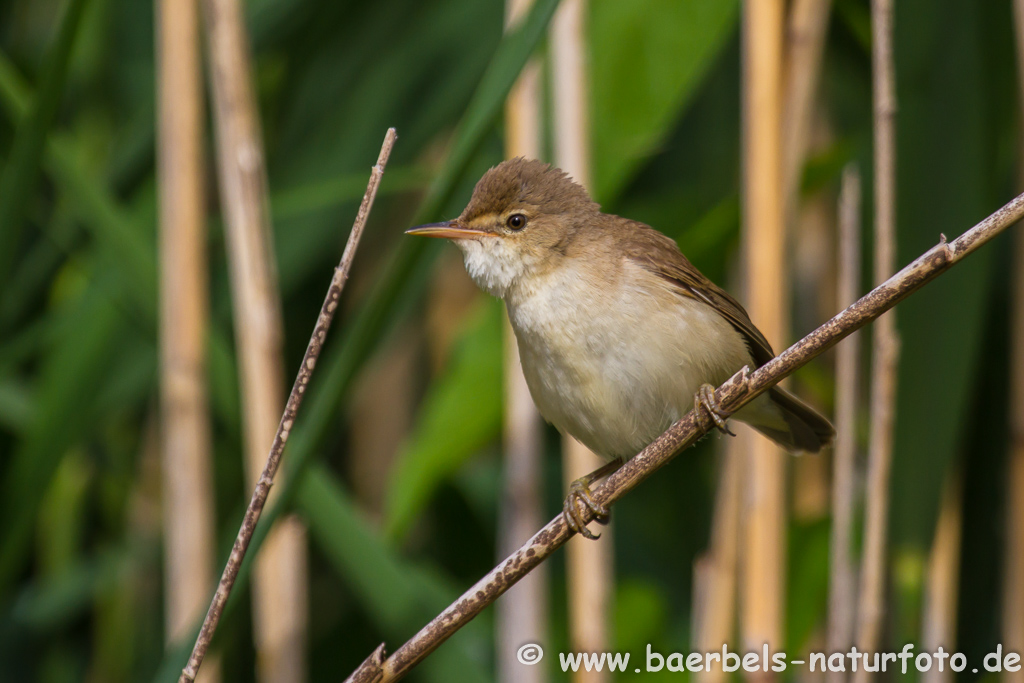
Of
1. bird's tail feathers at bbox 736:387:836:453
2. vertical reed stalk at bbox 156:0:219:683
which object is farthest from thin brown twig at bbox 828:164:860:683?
vertical reed stalk at bbox 156:0:219:683

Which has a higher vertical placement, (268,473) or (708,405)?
(708,405)

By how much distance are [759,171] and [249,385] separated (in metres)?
1.23

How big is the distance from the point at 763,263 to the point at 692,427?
2.04 feet

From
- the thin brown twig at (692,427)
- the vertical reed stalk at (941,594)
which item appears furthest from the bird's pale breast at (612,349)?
the vertical reed stalk at (941,594)

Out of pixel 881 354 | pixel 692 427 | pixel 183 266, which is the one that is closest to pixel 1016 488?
pixel 881 354

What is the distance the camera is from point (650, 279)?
6.96ft

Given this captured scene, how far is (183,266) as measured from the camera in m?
2.35

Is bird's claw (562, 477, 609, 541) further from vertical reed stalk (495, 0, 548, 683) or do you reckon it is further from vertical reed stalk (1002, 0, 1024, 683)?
vertical reed stalk (1002, 0, 1024, 683)

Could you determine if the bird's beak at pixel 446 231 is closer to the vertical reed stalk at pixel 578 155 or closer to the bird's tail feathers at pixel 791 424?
the vertical reed stalk at pixel 578 155

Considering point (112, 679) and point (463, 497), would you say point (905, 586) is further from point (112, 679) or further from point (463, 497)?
point (112, 679)

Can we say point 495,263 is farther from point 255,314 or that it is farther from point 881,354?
point 881,354

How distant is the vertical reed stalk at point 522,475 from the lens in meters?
2.35

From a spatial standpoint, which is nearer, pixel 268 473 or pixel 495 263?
pixel 268 473

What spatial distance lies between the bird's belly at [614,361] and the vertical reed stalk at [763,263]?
0.49 feet
